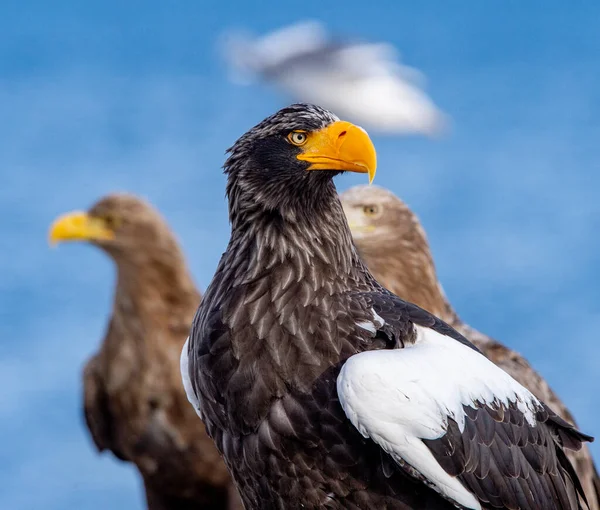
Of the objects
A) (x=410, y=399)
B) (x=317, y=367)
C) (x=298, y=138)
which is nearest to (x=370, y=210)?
(x=298, y=138)

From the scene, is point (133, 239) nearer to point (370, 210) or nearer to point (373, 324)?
point (370, 210)

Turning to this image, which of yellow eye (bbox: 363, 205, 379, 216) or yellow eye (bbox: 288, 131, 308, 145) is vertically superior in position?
yellow eye (bbox: 363, 205, 379, 216)

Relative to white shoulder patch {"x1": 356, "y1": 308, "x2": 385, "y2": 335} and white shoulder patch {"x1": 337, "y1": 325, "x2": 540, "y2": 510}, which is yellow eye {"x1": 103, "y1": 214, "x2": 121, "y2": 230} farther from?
white shoulder patch {"x1": 337, "y1": 325, "x2": 540, "y2": 510}

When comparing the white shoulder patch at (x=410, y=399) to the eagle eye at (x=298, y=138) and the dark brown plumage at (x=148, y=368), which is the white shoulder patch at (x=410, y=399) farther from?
the dark brown plumage at (x=148, y=368)

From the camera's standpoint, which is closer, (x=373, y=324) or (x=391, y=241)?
(x=373, y=324)

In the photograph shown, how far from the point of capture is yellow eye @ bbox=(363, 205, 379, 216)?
5562 millimetres

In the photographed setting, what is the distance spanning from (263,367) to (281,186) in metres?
0.55

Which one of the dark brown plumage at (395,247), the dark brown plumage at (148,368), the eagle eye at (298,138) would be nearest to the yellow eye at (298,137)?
the eagle eye at (298,138)

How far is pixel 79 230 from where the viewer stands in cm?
750

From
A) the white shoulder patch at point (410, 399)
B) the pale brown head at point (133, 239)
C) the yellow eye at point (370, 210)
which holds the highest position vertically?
the pale brown head at point (133, 239)

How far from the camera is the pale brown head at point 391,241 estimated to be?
213 inches

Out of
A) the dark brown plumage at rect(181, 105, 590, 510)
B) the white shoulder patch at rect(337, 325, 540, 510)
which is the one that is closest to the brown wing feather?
the dark brown plumage at rect(181, 105, 590, 510)

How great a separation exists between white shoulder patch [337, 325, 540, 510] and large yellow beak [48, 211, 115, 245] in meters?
4.34

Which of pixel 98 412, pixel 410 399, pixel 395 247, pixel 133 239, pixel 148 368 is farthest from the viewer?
pixel 133 239
